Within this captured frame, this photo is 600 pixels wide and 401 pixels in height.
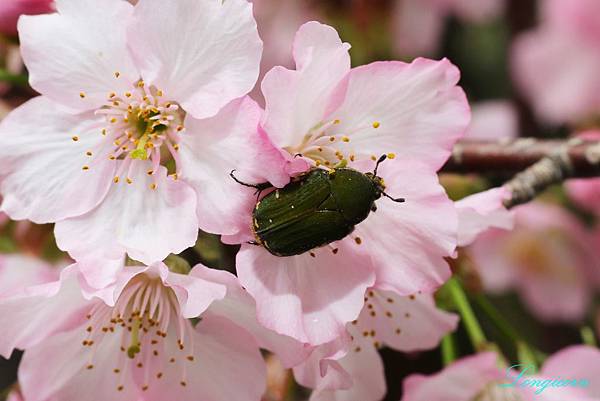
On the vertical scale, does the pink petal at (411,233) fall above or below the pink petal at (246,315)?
above

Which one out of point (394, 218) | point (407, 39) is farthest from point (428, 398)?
point (407, 39)

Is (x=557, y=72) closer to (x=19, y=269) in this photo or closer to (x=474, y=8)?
(x=474, y=8)

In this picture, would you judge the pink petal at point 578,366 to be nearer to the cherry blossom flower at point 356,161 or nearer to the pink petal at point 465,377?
the pink petal at point 465,377

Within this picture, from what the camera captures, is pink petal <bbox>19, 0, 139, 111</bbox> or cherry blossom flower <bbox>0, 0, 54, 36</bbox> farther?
cherry blossom flower <bbox>0, 0, 54, 36</bbox>

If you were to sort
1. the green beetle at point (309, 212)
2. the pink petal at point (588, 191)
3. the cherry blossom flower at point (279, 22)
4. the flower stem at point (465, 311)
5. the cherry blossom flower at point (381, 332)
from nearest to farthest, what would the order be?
the green beetle at point (309, 212), the cherry blossom flower at point (381, 332), the flower stem at point (465, 311), the pink petal at point (588, 191), the cherry blossom flower at point (279, 22)

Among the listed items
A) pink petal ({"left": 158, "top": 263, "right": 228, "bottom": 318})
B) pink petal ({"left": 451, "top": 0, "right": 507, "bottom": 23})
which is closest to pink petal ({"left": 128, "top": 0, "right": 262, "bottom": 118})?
pink petal ({"left": 158, "top": 263, "right": 228, "bottom": 318})

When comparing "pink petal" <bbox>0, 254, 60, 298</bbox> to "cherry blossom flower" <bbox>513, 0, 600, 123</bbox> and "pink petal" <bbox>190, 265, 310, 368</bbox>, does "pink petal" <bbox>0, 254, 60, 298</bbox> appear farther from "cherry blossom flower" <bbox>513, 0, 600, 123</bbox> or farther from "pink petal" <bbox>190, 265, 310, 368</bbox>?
"cherry blossom flower" <bbox>513, 0, 600, 123</bbox>

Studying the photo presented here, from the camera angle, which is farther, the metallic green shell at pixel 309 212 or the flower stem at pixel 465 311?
the flower stem at pixel 465 311

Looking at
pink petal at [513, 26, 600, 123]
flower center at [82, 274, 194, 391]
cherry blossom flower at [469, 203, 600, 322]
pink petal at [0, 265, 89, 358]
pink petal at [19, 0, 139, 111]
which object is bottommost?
cherry blossom flower at [469, 203, 600, 322]

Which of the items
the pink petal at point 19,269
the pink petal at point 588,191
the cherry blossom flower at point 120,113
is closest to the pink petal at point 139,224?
the cherry blossom flower at point 120,113
